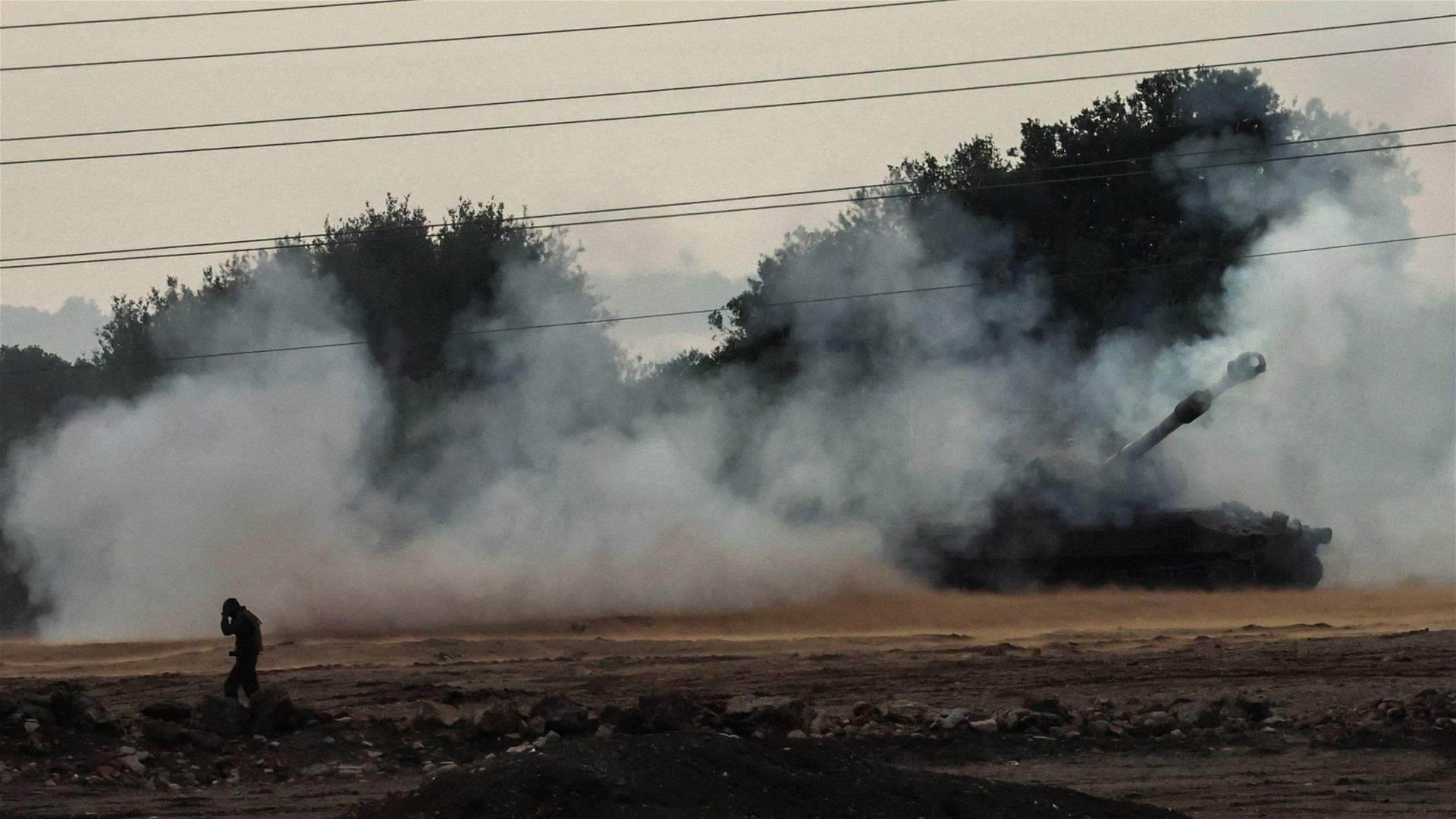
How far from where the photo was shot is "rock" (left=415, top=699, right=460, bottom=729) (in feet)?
50.3

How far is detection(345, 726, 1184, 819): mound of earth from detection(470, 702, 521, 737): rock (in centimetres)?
345

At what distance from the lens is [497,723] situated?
49.5 ft

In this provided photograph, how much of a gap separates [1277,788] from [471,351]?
2414 cm

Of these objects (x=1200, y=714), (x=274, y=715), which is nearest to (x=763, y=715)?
(x=1200, y=714)

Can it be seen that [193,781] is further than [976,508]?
No

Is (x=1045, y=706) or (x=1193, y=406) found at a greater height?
(x=1193, y=406)

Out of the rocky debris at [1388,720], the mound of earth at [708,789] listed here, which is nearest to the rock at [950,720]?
the rocky debris at [1388,720]

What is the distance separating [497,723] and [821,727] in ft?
9.16

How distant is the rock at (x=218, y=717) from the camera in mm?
15078

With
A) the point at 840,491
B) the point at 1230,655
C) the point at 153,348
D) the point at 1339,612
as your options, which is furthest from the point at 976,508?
the point at 153,348

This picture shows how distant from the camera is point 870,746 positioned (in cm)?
1474

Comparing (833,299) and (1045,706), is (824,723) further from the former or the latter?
(833,299)

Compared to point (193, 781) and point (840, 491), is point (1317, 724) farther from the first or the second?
point (840, 491)

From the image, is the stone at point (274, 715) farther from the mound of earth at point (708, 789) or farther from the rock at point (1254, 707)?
the rock at point (1254, 707)
